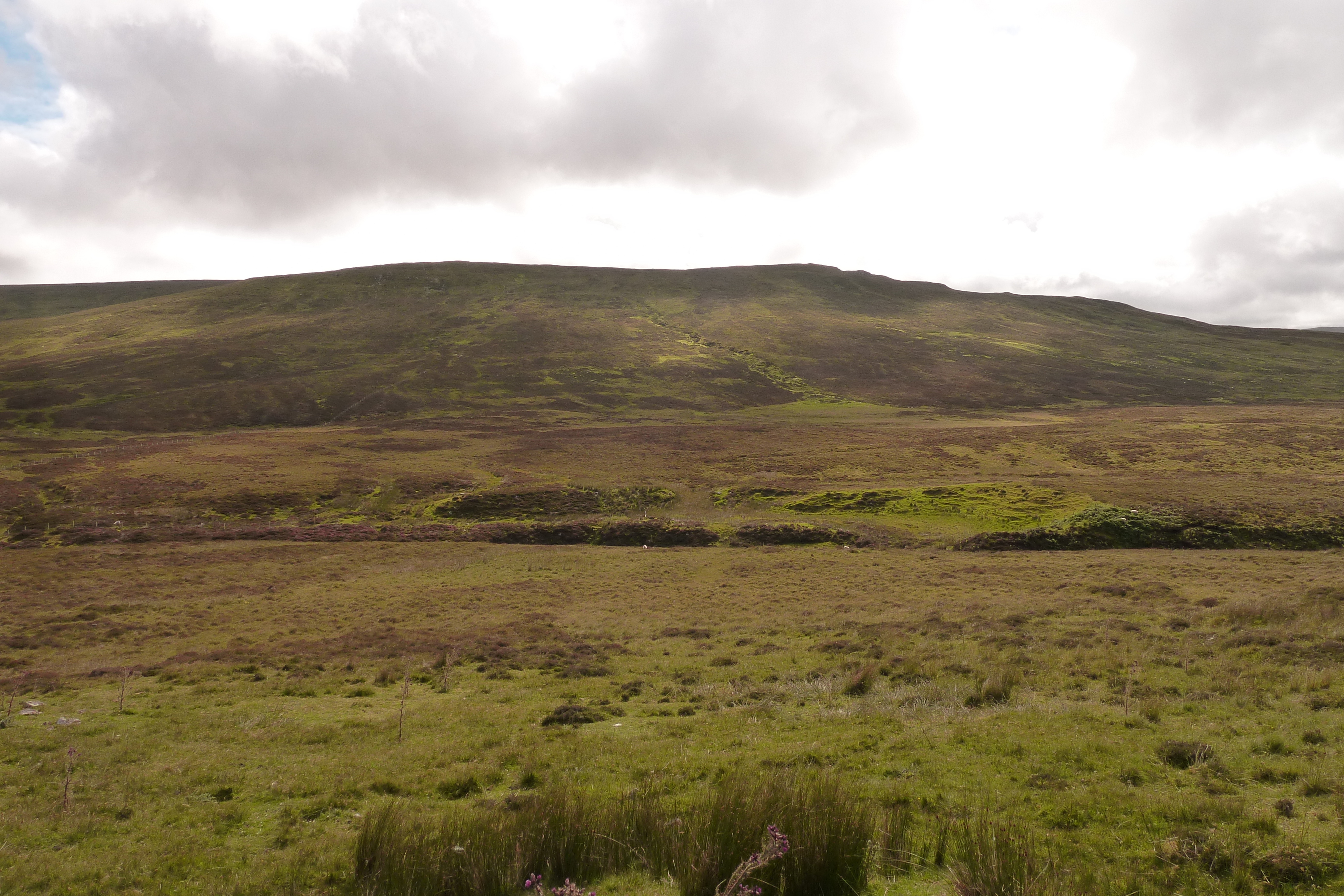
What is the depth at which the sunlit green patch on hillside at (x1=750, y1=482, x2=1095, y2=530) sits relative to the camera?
54719mm

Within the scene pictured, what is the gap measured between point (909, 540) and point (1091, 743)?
40044 millimetres

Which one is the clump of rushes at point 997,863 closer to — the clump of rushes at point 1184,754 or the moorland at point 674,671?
the moorland at point 674,671

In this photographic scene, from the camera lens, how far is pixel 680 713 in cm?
1802

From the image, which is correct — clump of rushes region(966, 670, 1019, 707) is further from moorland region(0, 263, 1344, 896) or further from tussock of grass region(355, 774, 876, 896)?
tussock of grass region(355, 774, 876, 896)

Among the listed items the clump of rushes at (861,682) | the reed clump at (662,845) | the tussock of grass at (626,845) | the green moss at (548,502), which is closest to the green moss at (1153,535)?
the green moss at (548,502)

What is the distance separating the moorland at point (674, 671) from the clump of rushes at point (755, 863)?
27 centimetres

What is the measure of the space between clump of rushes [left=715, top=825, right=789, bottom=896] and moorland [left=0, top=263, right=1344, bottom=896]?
10.7 inches

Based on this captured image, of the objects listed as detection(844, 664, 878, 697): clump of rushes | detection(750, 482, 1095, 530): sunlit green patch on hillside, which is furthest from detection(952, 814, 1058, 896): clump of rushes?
detection(750, 482, 1095, 530): sunlit green patch on hillside

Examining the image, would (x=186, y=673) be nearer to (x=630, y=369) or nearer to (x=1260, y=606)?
(x=1260, y=606)

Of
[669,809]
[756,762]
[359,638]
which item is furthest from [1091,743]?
[359,638]

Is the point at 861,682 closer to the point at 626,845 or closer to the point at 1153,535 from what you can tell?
the point at 626,845

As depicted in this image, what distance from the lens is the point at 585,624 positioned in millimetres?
31547

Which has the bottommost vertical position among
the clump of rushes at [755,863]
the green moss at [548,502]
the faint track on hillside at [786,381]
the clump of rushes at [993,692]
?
the green moss at [548,502]

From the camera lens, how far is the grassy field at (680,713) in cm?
1006
